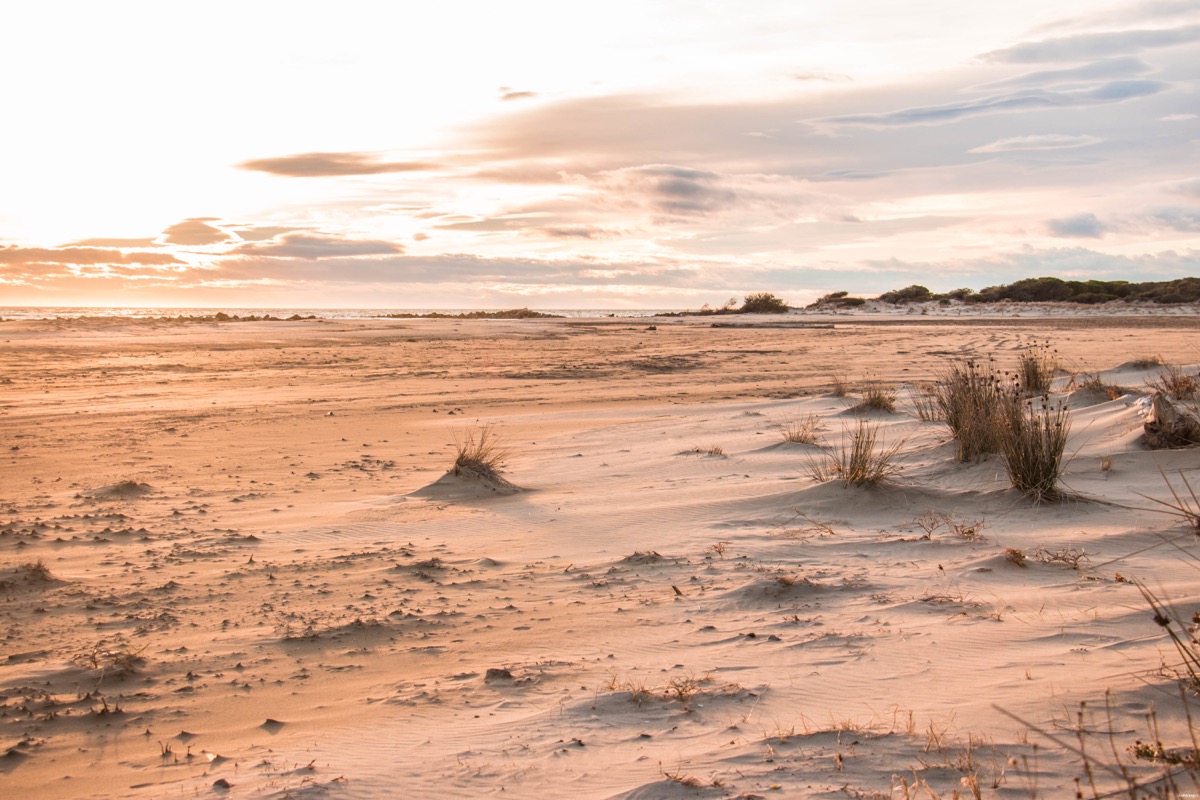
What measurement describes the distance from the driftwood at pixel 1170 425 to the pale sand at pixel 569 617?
251 millimetres

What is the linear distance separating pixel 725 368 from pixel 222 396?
979 centimetres

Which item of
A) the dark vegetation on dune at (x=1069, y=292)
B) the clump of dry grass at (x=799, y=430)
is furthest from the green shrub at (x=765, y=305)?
the clump of dry grass at (x=799, y=430)

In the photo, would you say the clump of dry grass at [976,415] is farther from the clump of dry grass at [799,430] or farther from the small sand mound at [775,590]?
the small sand mound at [775,590]

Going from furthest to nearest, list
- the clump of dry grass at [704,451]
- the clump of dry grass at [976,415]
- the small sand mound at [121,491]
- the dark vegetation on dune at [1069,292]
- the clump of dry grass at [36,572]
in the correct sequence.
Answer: the dark vegetation on dune at [1069,292] → the clump of dry grass at [704,451] → the small sand mound at [121,491] → the clump of dry grass at [976,415] → the clump of dry grass at [36,572]

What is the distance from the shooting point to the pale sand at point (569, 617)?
3.03 metres

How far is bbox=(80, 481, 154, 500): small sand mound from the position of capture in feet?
Result: 23.7

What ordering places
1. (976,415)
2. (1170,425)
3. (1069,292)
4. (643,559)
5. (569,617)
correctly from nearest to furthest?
(569,617) < (643,559) < (1170,425) < (976,415) < (1069,292)

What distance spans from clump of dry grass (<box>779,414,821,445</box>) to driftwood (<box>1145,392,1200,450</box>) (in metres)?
2.83

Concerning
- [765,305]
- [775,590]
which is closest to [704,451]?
[775,590]

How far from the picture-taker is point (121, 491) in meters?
7.32

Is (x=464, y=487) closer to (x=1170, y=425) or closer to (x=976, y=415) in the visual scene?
(x=976, y=415)

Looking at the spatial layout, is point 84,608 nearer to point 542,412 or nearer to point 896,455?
point 896,455

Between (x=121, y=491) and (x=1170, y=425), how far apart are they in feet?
26.8

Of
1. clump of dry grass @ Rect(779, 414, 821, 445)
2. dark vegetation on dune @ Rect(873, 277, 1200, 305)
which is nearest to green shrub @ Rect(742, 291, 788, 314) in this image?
dark vegetation on dune @ Rect(873, 277, 1200, 305)
